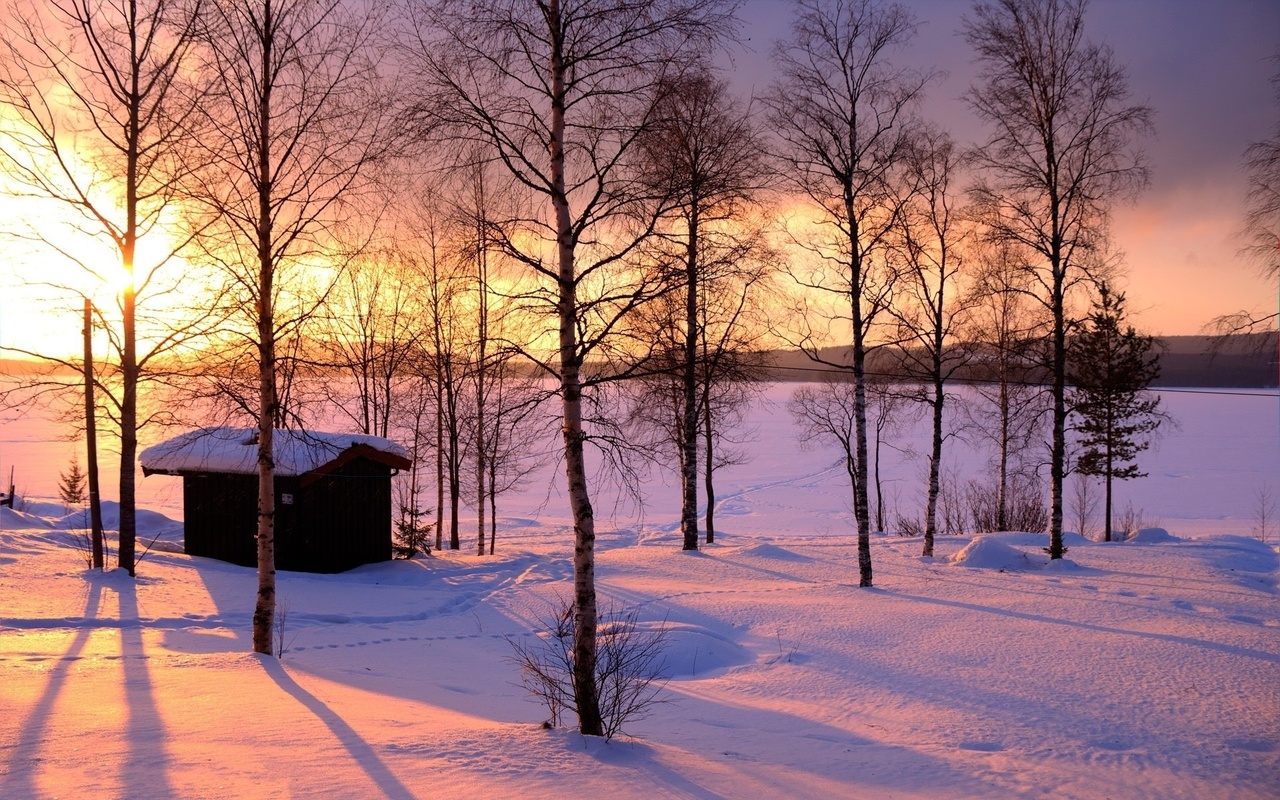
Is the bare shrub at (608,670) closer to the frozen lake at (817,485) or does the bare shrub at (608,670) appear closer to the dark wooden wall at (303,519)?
the dark wooden wall at (303,519)

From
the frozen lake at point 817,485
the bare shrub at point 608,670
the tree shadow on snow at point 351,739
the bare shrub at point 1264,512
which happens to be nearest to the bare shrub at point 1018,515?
the frozen lake at point 817,485

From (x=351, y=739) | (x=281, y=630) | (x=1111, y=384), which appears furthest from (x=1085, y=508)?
(x=351, y=739)

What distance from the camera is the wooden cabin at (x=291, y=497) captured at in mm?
17859

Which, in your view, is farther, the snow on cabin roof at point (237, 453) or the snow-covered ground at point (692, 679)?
the snow on cabin roof at point (237, 453)

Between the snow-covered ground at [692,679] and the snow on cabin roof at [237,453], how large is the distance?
2.14 m

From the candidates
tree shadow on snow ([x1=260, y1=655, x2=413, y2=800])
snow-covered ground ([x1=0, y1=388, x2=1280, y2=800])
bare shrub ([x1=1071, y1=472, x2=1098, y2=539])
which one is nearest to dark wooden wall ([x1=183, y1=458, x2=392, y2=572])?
snow-covered ground ([x1=0, y1=388, x2=1280, y2=800])

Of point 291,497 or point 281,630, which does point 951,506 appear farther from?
point 281,630

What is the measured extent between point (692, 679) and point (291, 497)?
11160mm

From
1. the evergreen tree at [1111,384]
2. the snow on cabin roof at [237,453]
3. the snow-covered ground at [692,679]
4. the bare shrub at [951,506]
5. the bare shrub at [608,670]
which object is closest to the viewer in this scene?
the snow-covered ground at [692,679]

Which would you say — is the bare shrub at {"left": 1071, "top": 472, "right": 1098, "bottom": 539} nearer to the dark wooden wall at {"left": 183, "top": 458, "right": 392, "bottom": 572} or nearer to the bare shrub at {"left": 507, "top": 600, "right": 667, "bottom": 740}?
the dark wooden wall at {"left": 183, "top": 458, "right": 392, "bottom": 572}

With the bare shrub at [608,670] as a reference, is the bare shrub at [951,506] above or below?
below

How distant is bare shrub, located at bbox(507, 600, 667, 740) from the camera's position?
22.8 ft

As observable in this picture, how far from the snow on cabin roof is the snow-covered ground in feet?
7.01

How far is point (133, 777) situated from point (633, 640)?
7146 millimetres
